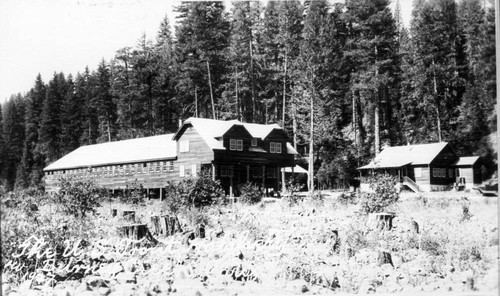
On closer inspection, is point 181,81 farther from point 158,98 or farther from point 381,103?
point 381,103

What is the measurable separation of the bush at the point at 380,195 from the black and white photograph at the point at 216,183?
0.18 ft

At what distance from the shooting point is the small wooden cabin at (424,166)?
9617 millimetres

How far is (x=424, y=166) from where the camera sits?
1262 centimetres

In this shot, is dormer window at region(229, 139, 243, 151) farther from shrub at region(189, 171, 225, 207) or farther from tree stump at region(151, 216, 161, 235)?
tree stump at region(151, 216, 161, 235)

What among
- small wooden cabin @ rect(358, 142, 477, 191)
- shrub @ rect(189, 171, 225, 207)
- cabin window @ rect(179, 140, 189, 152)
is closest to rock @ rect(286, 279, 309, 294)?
small wooden cabin @ rect(358, 142, 477, 191)

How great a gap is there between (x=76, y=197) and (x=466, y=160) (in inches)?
418


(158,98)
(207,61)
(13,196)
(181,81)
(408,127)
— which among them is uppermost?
(207,61)

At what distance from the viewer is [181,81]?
14.6m

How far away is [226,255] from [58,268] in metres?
2.94

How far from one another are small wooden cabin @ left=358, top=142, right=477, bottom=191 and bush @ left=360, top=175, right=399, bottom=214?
1.27ft

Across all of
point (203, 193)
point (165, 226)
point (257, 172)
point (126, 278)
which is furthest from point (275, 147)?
point (126, 278)

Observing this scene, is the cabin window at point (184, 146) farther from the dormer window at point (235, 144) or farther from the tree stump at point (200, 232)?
the tree stump at point (200, 232)

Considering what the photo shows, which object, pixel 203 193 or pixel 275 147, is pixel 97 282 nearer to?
pixel 203 193

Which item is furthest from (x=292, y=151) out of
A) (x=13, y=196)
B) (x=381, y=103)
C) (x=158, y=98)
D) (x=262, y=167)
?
(x=13, y=196)
